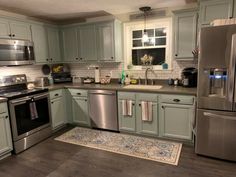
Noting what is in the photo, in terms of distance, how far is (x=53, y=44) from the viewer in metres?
4.14

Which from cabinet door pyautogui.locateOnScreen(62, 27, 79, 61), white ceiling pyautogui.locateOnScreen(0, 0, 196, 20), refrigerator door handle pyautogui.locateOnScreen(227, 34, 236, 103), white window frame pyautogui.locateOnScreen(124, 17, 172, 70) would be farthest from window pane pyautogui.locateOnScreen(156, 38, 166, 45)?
cabinet door pyautogui.locateOnScreen(62, 27, 79, 61)

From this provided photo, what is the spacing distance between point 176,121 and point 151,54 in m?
1.58

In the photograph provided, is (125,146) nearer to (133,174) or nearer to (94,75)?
(133,174)

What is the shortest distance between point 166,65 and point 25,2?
2.79 meters

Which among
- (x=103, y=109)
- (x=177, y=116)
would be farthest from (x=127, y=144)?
(x=177, y=116)

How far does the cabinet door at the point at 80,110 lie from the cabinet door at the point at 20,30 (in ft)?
5.08

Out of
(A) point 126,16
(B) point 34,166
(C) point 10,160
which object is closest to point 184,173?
(B) point 34,166

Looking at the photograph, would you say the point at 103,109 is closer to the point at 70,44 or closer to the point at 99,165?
the point at 99,165

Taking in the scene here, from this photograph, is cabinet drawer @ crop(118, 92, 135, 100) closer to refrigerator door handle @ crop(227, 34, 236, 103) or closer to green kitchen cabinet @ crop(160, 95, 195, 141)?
green kitchen cabinet @ crop(160, 95, 195, 141)

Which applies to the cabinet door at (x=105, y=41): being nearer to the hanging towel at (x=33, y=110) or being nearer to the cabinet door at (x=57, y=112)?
the cabinet door at (x=57, y=112)

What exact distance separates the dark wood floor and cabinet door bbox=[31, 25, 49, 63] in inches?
76.2

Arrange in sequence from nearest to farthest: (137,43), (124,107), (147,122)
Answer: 1. (147,122)
2. (124,107)
3. (137,43)

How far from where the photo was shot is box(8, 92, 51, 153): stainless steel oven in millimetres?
2869

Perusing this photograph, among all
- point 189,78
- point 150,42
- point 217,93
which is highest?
point 150,42
